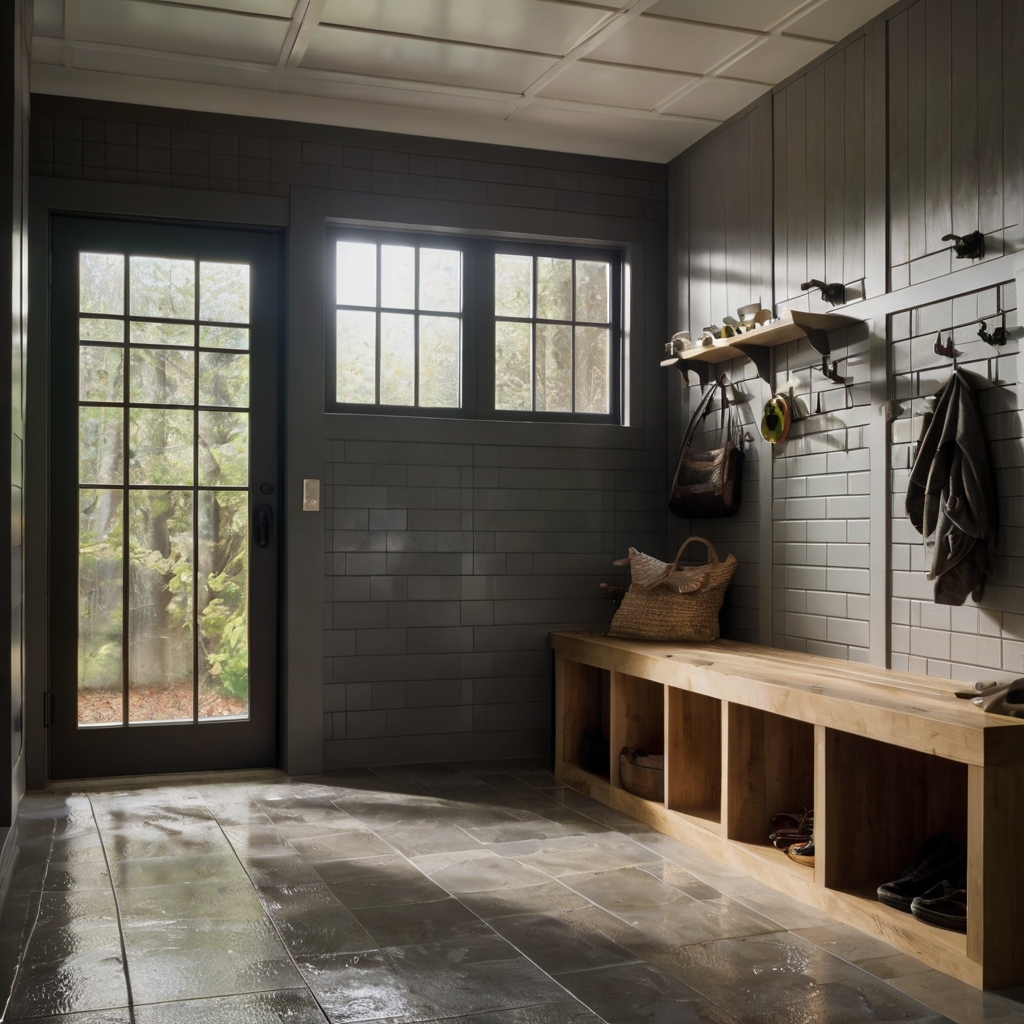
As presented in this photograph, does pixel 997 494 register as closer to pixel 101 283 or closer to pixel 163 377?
pixel 163 377

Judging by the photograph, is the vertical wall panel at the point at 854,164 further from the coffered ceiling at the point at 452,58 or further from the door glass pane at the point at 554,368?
the door glass pane at the point at 554,368

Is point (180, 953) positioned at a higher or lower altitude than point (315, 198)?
lower

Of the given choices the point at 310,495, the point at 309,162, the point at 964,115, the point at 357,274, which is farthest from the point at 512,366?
the point at 964,115

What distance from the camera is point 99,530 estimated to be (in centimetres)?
474

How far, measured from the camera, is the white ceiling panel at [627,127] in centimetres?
502

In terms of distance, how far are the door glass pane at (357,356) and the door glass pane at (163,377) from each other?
68cm

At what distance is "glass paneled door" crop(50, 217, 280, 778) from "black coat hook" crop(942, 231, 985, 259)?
296 cm

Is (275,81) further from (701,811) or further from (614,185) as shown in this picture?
(701,811)

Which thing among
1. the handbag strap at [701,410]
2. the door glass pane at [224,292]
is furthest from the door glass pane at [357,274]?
the handbag strap at [701,410]

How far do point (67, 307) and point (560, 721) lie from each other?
2855 millimetres

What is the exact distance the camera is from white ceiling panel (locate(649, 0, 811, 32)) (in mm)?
3916

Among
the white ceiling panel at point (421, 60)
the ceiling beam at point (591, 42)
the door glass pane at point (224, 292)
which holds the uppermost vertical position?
the white ceiling panel at point (421, 60)

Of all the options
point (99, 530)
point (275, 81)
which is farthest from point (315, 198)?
point (99, 530)

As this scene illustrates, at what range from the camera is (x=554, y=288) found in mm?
5426
